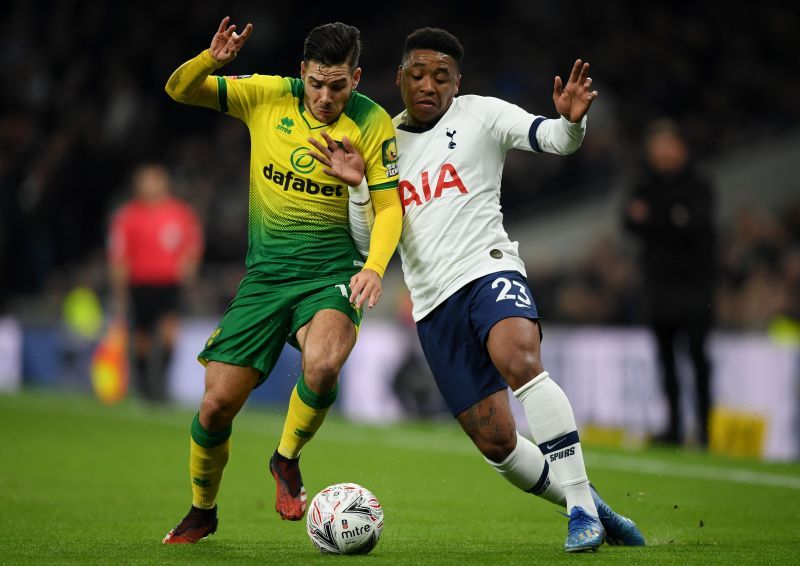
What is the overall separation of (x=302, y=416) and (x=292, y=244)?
78 cm

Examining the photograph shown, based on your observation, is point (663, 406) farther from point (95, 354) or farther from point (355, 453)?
point (95, 354)

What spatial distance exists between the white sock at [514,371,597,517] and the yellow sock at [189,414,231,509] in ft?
4.45

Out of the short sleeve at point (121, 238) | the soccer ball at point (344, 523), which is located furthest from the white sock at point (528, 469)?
the short sleeve at point (121, 238)

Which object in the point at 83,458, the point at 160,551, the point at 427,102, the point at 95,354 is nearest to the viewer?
the point at 160,551

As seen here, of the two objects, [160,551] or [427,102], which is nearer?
[160,551]

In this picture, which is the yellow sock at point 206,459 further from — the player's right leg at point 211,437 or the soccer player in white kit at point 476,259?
the soccer player in white kit at point 476,259


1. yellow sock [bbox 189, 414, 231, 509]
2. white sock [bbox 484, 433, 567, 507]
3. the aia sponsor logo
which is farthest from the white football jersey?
yellow sock [bbox 189, 414, 231, 509]

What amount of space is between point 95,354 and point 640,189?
28.2 ft

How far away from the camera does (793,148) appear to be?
16.8m

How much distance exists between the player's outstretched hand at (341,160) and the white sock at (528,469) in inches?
54.1

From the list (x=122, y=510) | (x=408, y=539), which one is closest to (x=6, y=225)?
(x=122, y=510)

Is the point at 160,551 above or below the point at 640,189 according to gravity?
below

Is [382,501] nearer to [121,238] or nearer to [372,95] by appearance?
[121,238]

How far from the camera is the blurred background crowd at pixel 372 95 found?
1716 centimetres
